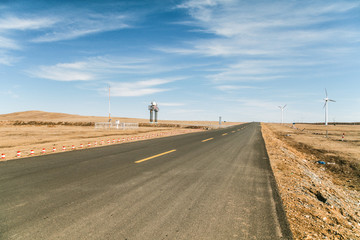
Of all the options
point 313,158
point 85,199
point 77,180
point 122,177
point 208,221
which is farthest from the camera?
point 313,158

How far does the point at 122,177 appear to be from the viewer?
600 centimetres

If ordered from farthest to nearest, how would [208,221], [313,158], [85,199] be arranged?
[313,158] → [85,199] → [208,221]

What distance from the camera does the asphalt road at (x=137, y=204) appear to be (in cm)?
313

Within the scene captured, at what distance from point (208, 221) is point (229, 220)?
1.33 feet

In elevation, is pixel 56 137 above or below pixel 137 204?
below

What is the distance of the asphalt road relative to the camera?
3133 mm

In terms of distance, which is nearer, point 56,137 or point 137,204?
Result: point 137,204

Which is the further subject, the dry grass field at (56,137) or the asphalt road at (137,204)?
the dry grass field at (56,137)

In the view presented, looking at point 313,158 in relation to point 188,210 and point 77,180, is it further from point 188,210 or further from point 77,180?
point 77,180

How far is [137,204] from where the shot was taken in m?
4.09

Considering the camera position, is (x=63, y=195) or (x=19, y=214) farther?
(x=63, y=195)

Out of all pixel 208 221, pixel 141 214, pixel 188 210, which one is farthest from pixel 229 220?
pixel 141 214

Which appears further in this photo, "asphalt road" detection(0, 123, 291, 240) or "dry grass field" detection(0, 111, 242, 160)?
"dry grass field" detection(0, 111, 242, 160)

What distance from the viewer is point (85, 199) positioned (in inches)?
169
